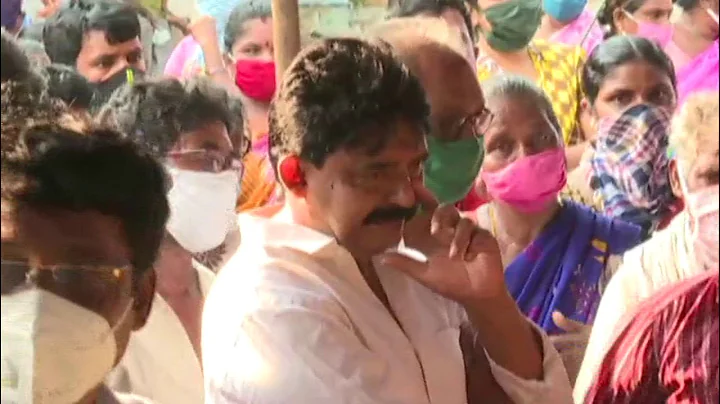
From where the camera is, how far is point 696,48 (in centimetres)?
91

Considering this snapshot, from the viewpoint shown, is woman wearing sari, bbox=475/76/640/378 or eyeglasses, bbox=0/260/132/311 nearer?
eyeglasses, bbox=0/260/132/311

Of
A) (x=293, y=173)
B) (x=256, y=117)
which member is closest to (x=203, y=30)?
(x=256, y=117)

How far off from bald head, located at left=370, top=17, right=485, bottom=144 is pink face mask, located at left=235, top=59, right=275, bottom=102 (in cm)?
13

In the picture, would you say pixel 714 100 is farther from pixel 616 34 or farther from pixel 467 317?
pixel 467 317

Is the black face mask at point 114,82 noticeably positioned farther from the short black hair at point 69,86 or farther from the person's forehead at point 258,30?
the person's forehead at point 258,30

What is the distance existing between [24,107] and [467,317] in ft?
1.60

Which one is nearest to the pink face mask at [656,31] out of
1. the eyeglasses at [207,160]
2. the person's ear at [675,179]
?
the person's ear at [675,179]

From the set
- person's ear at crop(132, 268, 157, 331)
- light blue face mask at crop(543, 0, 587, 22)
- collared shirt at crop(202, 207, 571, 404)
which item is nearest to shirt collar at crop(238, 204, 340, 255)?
collared shirt at crop(202, 207, 571, 404)

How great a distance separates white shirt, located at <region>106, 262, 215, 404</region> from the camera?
111cm

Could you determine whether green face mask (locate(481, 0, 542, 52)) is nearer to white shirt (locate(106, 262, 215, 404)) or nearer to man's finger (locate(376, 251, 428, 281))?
man's finger (locate(376, 251, 428, 281))

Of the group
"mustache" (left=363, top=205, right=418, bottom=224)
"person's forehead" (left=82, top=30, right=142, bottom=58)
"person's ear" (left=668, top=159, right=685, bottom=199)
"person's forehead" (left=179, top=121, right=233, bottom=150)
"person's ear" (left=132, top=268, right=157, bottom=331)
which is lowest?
"person's ear" (left=132, top=268, right=157, bottom=331)

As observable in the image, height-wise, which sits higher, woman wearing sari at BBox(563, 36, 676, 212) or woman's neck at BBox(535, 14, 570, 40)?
woman's neck at BBox(535, 14, 570, 40)

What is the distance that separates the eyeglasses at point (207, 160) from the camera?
1106 millimetres

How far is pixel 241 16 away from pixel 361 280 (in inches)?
12.9
